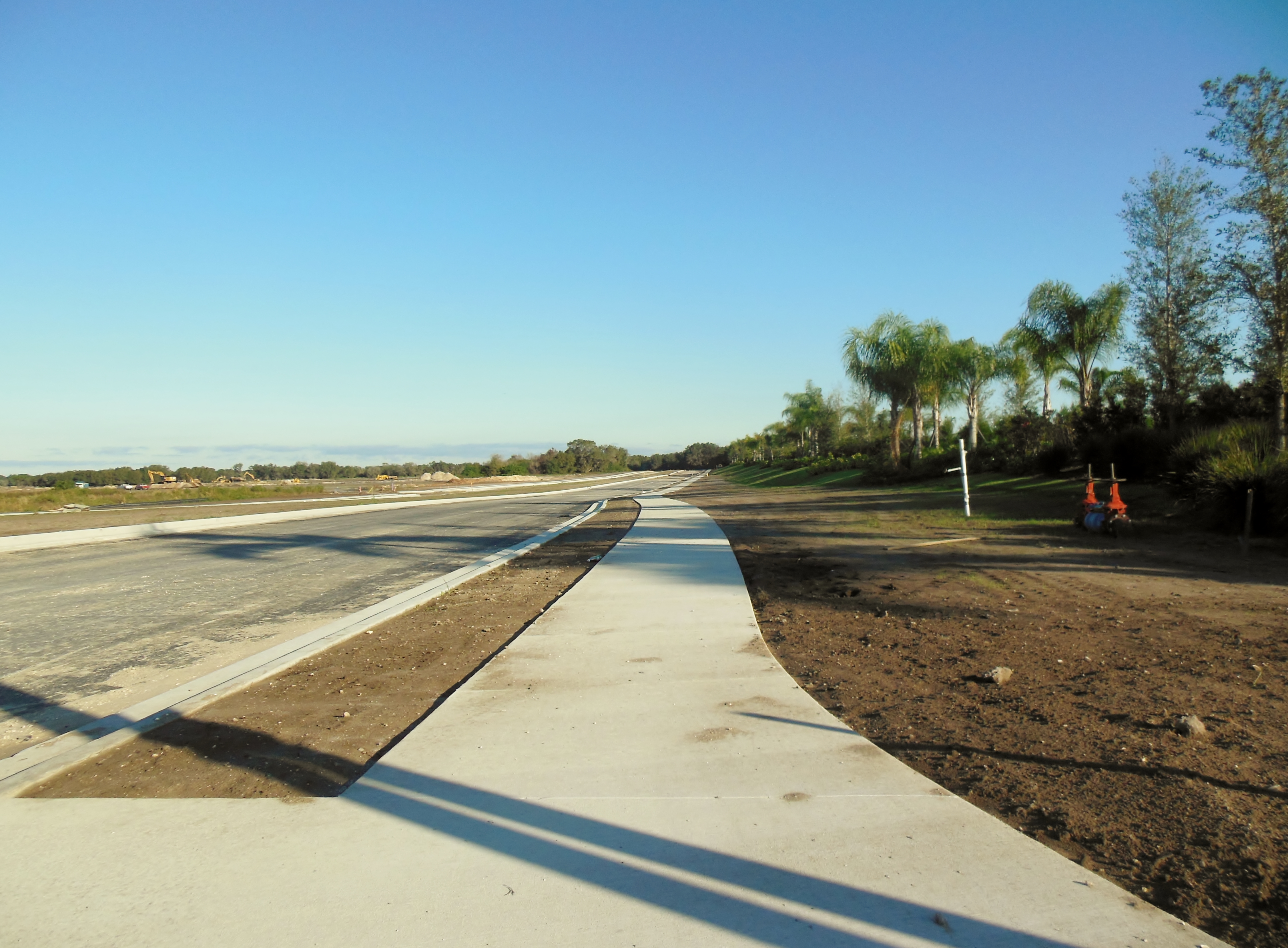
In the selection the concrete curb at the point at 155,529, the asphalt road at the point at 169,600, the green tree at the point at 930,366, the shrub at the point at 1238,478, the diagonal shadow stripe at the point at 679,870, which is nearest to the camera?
the diagonal shadow stripe at the point at 679,870

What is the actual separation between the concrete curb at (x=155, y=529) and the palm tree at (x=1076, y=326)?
2846 centimetres

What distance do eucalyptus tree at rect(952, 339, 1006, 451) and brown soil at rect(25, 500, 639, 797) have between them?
123ft

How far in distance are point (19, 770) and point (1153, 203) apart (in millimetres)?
28382

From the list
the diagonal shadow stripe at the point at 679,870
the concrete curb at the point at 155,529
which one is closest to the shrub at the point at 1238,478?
the diagonal shadow stripe at the point at 679,870

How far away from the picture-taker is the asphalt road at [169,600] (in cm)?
584

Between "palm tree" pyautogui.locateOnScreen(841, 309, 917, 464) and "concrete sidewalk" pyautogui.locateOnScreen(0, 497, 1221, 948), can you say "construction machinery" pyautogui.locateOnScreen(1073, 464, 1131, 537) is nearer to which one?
"concrete sidewalk" pyautogui.locateOnScreen(0, 497, 1221, 948)

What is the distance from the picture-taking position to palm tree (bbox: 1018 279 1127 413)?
30.4 m

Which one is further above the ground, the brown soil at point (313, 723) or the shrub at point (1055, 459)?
the shrub at point (1055, 459)

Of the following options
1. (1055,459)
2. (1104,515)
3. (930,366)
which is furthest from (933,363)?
(1104,515)

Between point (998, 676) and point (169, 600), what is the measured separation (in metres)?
9.81

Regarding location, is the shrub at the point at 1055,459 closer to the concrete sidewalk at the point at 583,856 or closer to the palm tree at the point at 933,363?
the palm tree at the point at 933,363

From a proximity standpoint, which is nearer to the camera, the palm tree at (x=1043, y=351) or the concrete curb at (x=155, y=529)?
the concrete curb at (x=155, y=529)

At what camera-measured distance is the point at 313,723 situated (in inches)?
183

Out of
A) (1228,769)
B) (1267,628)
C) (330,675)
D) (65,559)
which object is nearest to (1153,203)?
(1267,628)
